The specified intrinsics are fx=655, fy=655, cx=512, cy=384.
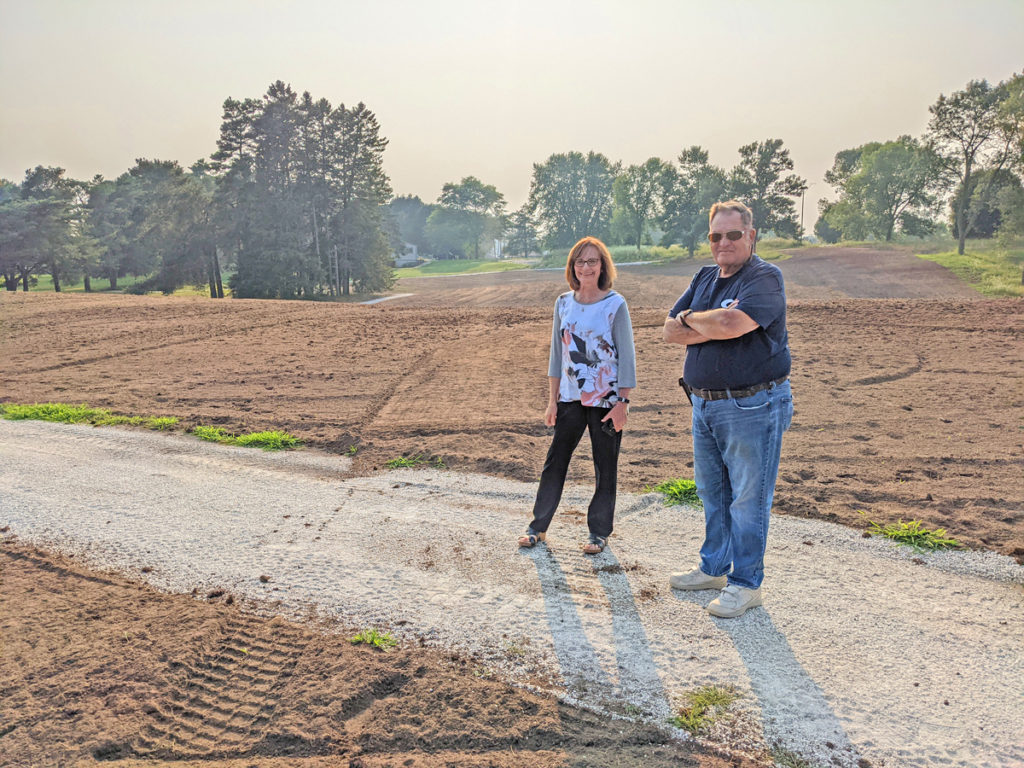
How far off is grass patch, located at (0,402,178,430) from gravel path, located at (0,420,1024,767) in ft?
5.82

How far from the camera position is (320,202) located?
4088 centimetres

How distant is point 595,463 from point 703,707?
5.95 feet

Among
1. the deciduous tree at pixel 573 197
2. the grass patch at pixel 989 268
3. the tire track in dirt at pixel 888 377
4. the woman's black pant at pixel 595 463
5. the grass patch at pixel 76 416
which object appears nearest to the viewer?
the woman's black pant at pixel 595 463

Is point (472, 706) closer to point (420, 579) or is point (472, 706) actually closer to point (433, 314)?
point (420, 579)

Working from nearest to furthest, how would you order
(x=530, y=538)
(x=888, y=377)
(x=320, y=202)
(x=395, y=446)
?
(x=530, y=538) → (x=395, y=446) → (x=888, y=377) → (x=320, y=202)

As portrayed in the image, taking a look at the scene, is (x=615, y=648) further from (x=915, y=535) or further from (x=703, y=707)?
(x=915, y=535)

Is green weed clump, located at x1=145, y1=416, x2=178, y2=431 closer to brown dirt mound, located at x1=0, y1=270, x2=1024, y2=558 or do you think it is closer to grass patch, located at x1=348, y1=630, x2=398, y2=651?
brown dirt mound, located at x1=0, y1=270, x2=1024, y2=558

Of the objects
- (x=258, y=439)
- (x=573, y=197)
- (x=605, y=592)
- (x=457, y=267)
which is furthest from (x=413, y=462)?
(x=573, y=197)

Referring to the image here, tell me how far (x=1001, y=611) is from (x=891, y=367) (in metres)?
8.14

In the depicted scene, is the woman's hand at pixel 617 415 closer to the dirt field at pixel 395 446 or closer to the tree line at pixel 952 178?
the dirt field at pixel 395 446

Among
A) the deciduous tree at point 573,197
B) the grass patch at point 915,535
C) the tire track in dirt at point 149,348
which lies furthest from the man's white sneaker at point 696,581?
the deciduous tree at point 573,197

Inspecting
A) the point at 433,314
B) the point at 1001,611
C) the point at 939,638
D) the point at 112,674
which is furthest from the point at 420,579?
the point at 433,314

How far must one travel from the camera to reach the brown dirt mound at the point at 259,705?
112 inches

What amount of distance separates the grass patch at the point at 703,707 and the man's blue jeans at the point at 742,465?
2.64ft
